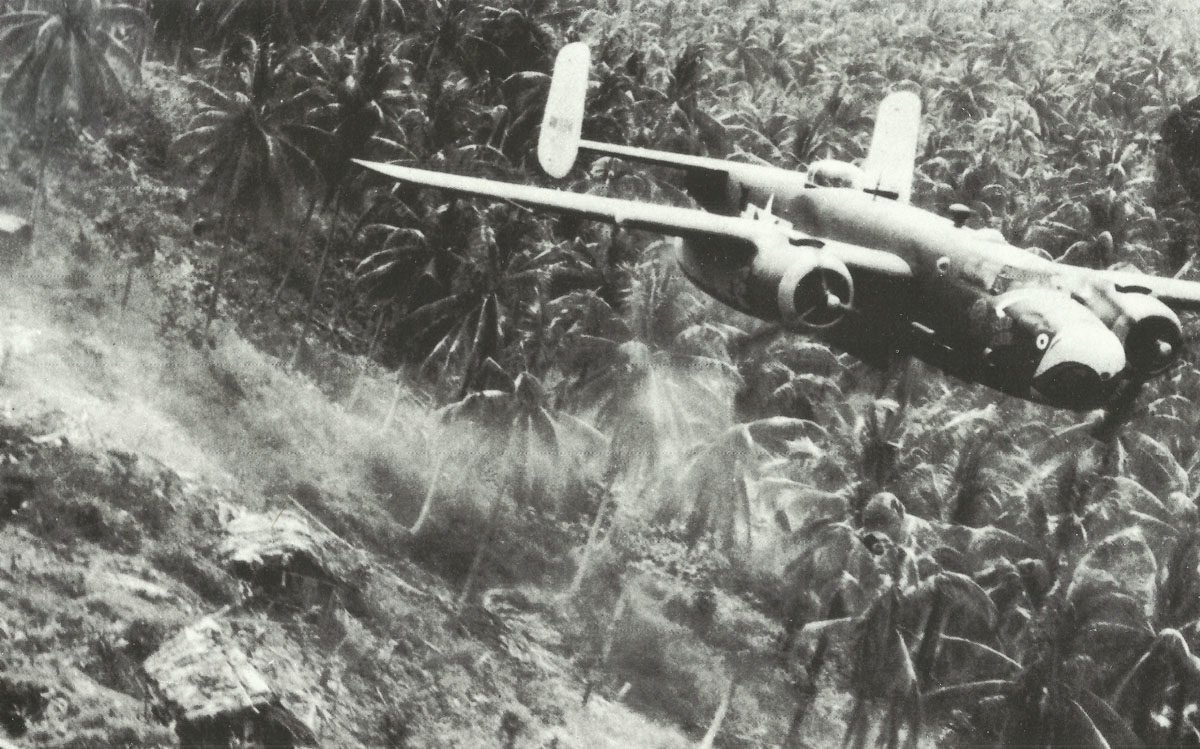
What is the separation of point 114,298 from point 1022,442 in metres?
19.3

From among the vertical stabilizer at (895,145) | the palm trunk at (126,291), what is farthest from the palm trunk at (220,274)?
the vertical stabilizer at (895,145)

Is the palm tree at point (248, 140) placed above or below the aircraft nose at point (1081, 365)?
above

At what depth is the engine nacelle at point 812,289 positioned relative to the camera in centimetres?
639

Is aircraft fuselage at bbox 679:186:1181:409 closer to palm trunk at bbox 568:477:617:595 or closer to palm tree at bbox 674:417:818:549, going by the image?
palm tree at bbox 674:417:818:549

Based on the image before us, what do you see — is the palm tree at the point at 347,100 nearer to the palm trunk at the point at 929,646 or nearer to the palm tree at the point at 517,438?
the palm tree at the point at 517,438

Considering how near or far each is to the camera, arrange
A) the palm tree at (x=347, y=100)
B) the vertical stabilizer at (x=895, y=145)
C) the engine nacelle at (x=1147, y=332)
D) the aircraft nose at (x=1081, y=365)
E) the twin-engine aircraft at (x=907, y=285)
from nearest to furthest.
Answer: the aircraft nose at (x=1081, y=365)
the twin-engine aircraft at (x=907, y=285)
the engine nacelle at (x=1147, y=332)
the vertical stabilizer at (x=895, y=145)
the palm tree at (x=347, y=100)

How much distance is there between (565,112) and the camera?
9.08 metres

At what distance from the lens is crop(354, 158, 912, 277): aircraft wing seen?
6918 millimetres

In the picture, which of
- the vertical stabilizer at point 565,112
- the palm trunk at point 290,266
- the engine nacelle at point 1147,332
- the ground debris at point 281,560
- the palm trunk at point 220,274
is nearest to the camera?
the engine nacelle at point 1147,332

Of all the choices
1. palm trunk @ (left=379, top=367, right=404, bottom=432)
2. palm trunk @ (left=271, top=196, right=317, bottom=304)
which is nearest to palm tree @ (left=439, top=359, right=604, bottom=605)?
palm trunk @ (left=379, top=367, right=404, bottom=432)

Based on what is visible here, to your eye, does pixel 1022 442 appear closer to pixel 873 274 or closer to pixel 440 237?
pixel 440 237

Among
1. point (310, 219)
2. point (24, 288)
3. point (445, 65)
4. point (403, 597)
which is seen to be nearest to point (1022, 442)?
point (403, 597)

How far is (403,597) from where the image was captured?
896 inches

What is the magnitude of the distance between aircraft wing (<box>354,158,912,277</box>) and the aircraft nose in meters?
1.24
